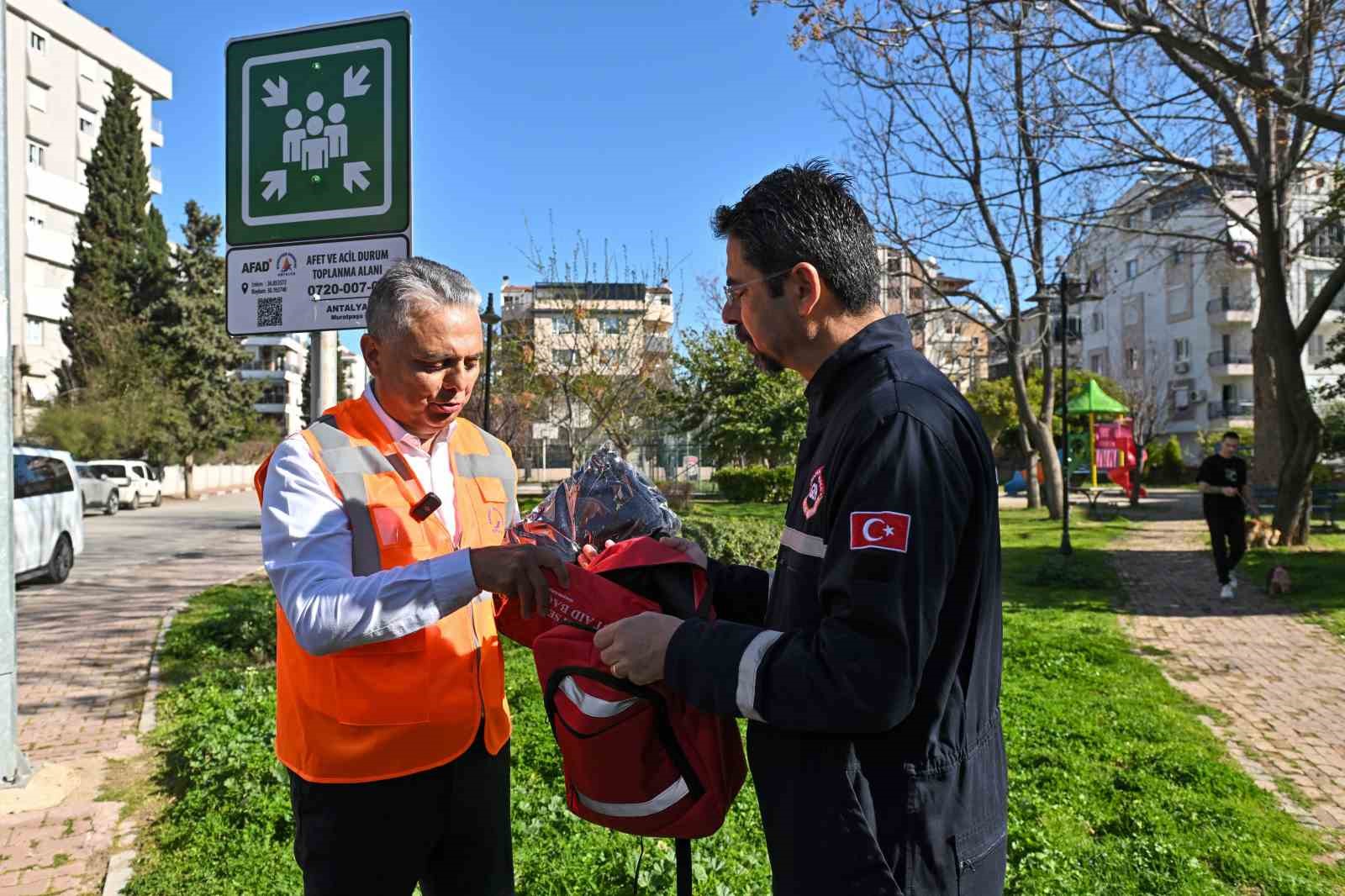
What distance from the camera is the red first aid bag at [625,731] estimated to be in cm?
197

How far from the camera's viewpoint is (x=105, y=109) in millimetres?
49719

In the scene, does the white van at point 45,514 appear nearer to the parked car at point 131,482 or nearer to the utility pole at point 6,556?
the utility pole at point 6,556

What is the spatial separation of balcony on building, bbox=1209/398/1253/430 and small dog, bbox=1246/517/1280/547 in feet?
135

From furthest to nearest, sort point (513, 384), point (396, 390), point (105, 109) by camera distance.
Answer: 1. point (105, 109)
2. point (513, 384)
3. point (396, 390)

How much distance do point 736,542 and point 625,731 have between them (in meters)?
10.5

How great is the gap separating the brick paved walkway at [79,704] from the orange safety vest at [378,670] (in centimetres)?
295

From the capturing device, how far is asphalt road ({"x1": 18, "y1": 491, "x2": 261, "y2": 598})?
16.4m

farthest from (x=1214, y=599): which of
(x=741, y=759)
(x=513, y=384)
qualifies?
(x=513, y=384)

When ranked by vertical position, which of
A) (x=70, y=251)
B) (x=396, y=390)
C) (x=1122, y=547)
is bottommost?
(x=1122, y=547)

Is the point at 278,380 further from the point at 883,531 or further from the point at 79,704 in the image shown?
the point at 883,531

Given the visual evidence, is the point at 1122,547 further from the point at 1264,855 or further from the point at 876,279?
the point at 876,279

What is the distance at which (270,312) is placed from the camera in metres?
4.30

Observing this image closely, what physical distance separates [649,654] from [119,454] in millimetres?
45666

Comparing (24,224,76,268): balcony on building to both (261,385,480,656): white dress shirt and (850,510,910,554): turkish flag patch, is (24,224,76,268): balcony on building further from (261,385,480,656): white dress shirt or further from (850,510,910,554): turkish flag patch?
(850,510,910,554): turkish flag patch
